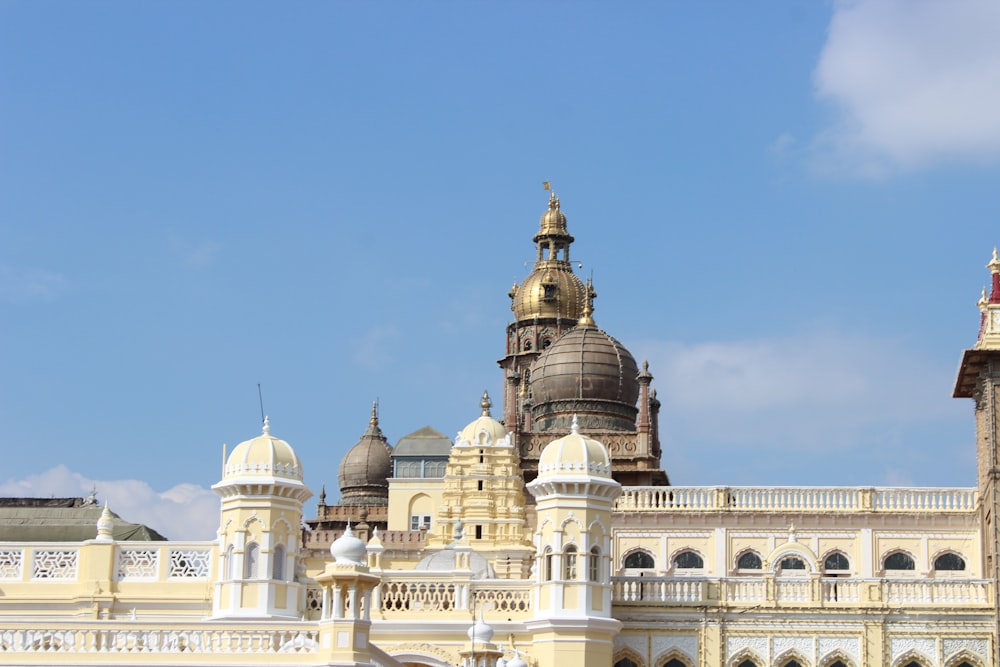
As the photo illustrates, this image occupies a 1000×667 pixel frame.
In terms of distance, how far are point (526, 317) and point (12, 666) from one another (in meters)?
49.1

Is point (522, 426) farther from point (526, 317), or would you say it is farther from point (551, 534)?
point (551, 534)

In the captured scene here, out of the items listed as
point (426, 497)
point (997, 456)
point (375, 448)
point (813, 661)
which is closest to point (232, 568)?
point (813, 661)

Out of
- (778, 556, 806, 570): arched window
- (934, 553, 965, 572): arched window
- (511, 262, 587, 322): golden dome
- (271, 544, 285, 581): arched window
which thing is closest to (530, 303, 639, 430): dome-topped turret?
(778, 556, 806, 570): arched window

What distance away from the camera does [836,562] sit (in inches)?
2024

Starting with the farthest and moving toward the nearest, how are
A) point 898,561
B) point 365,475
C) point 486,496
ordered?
point 365,475 → point 486,496 → point 898,561

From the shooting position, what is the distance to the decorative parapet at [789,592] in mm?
40969

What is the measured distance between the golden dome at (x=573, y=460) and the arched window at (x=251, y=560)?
6150mm

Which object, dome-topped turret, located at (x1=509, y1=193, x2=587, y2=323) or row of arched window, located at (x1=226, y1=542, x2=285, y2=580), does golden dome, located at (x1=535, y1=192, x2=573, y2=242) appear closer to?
dome-topped turret, located at (x1=509, y1=193, x2=587, y2=323)

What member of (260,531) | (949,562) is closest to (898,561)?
(949,562)

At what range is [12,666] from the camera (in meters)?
28.8

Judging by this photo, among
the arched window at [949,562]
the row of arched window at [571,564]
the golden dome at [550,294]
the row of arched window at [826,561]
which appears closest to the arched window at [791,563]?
the row of arched window at [826,561]

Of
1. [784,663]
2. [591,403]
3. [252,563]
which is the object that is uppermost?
[591,403]

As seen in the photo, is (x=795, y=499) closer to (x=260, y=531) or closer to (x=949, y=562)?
(x=949, y=562)

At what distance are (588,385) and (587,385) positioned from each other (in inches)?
1.2
